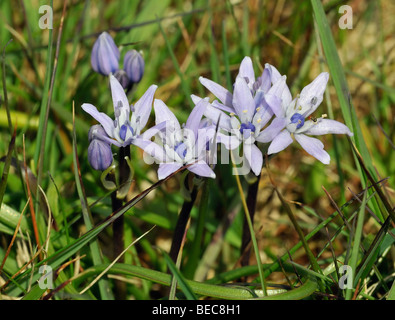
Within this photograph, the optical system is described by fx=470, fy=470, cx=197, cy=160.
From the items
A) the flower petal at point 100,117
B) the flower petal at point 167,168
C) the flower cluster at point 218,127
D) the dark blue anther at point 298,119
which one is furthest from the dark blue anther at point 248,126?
the flower petal at point 100,117

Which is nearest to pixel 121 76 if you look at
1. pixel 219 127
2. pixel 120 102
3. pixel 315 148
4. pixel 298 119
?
pixel 120 102

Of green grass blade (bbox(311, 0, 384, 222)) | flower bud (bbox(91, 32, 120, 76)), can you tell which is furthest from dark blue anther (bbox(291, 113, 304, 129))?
flower bud (bbox(91, 32, 120, 76))

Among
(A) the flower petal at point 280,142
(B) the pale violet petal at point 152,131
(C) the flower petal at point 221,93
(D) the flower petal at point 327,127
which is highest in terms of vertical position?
(C) the flower petal at point 221,93

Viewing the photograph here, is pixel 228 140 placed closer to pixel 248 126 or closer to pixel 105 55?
pixel 248 126

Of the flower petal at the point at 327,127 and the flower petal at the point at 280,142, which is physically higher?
the flower petal at the point at 327,127

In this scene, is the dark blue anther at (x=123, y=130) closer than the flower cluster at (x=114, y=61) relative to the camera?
Yes

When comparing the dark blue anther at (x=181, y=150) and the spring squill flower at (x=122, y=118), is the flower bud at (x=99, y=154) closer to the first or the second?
the spring squill flower at (x=122, y=118)
